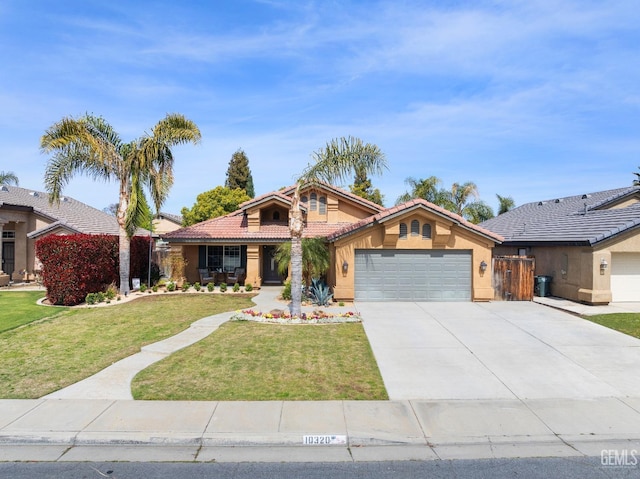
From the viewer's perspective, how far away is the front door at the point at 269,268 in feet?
74.9

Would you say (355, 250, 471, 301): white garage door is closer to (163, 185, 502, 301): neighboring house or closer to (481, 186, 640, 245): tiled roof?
(163, 185, 502, 301): neighboring house

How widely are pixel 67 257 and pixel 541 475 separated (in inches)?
655

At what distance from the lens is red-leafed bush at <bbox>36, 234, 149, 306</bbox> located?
15.9 meters

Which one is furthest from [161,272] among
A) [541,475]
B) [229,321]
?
[541,475]

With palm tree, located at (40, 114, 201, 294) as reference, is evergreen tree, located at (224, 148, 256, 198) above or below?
above

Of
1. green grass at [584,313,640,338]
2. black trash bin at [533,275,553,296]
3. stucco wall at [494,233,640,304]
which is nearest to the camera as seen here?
green grass at [584,313,640,338]

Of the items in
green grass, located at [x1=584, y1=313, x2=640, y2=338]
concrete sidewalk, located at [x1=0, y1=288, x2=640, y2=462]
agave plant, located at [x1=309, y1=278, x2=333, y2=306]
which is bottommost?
concrete sidewalk, located at [x1=0, y1=288, x2=640, y2=462]

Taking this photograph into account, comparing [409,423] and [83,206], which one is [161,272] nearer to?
[83,206]

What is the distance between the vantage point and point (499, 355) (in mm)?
9609

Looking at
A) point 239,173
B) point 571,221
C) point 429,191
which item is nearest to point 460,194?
point 429,191

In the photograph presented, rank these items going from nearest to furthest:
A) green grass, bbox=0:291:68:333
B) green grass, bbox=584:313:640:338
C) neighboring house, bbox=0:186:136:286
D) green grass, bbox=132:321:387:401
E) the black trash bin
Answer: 1. green grass, bbox=132:321:387:401
2. green grass, bbox=584:313:640:338
3. green grass, bbox=0:291:68:333
4. the black trash bin
5. neighboring house, bbox=0:186:136:286

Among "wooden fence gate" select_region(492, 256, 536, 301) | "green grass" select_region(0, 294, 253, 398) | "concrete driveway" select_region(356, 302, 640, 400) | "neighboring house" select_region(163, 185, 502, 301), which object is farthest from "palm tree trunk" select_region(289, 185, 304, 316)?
"wooden fence gate" select_region(492, 256, 536, 301)

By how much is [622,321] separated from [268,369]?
11.4 metres

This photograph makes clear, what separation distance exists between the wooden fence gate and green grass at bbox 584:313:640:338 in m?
3.44
